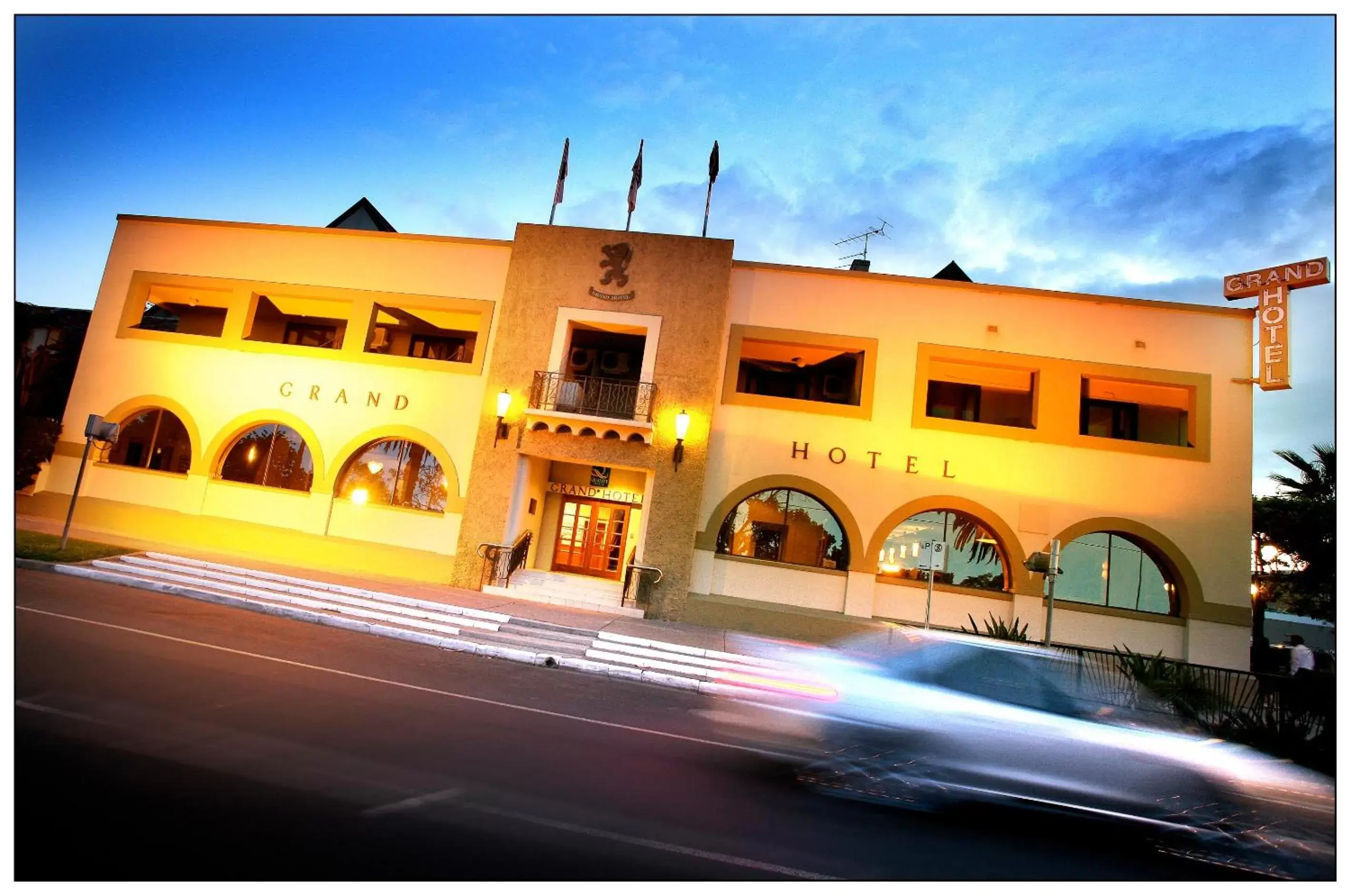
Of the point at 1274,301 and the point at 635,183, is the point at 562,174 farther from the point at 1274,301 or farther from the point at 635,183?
the point at 1274,301

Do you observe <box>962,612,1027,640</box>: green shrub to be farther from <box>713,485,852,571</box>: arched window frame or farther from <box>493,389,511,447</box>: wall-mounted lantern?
<box>493,389,511,447</box>: wall-mounted lantern

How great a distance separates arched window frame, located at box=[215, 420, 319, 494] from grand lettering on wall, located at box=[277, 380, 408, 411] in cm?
74

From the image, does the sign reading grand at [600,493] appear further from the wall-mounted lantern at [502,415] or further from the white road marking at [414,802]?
the white road marking at [414,802]

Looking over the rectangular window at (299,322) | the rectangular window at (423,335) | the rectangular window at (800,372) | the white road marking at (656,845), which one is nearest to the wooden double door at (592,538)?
the rectangular window at (800,372)

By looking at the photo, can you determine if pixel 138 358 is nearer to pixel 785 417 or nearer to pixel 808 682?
pixel 785 417

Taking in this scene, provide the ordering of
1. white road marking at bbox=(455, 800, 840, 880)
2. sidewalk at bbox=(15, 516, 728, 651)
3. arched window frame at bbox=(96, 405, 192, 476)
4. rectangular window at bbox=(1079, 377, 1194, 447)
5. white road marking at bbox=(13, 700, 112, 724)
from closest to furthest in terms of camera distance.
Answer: white road marking at bbox=(455, 800, 840, 880)
white road marking at bbox=(13, 700, 112, 724)
sidewalk at bbox=(15, 516, 728, 651)
rectangular window at bbox=(1079, 377, 1194, 447)
arched window frame at bbox=(96, 405, 192, 476)

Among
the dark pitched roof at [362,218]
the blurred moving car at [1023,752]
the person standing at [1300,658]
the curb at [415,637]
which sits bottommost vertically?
the curb at [415,637]

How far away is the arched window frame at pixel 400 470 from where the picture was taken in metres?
14.5

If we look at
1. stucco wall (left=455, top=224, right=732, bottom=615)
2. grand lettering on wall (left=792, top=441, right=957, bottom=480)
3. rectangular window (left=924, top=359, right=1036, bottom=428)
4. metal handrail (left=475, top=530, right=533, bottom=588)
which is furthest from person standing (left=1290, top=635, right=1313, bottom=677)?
metal handrail (left=475, top=530, right=533, bottom=588)

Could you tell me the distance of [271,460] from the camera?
15.2 metres

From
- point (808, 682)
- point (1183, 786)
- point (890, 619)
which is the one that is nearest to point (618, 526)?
point (890, 619)

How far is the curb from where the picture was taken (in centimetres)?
873

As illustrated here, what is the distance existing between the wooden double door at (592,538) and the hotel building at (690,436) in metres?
0.07

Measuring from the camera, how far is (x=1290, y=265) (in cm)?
1247
